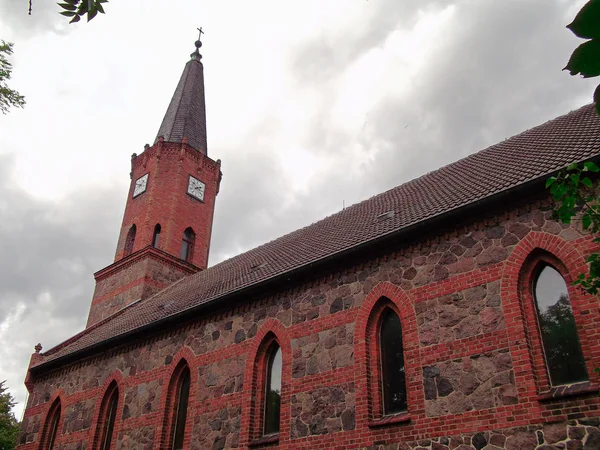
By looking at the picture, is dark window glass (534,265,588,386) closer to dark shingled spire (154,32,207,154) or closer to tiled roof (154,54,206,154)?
dark shingled spire (154,32,207,154)

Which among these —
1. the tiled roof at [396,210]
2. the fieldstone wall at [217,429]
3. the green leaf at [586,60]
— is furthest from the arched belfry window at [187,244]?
the green leaf at [586,60]

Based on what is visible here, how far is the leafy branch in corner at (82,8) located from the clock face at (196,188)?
22457 millimetres

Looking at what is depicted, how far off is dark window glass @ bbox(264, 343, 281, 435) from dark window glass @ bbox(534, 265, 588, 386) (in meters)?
5.56

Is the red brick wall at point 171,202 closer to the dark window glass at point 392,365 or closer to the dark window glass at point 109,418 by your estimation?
the dark window glass at point 109,418

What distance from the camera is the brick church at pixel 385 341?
28.0ft

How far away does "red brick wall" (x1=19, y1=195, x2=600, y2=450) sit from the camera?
8.33 metres

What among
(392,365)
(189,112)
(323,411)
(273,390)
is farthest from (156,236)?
(392,365)

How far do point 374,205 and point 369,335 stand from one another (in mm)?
6035

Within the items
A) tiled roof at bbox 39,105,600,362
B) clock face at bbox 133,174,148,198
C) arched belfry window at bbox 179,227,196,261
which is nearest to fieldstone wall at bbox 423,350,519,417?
tiled roof at bbox 39,105,600,362

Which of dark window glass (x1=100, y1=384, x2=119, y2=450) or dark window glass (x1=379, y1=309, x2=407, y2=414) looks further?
dark window glass (x1=100, y1=384, x2=119, y2=450)

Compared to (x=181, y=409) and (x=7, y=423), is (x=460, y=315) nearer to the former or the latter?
(x=181, y=409)

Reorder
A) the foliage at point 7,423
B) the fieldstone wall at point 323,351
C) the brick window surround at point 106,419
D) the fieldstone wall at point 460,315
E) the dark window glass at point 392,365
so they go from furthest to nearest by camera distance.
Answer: the foliage at point 7,423 → the brick window surround at point 106,419 → the fieldstone wall at point 323,351 → the dark window glass at point 392,365 → the fieldstone wall at point 460,315

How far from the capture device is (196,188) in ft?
84.2

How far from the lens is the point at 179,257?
931 inches
